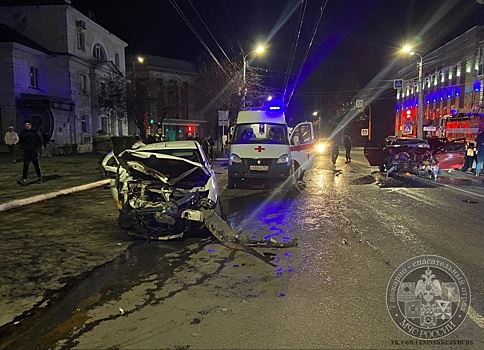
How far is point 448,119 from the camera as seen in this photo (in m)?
27.6

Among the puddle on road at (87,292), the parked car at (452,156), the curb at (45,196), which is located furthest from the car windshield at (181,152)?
the parked car at (452,156)

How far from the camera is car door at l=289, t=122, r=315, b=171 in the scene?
1619cm

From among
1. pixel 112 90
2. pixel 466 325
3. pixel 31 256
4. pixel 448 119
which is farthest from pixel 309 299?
pixel 112 90

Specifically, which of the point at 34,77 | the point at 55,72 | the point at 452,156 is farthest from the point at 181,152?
the point at 55,72

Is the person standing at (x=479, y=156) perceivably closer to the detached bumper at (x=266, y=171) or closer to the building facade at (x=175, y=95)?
the detached bumper at (x=266, y=171)

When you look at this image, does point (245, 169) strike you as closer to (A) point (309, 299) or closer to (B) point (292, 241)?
(B) point (292, 241)

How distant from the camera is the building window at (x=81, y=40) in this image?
120 feet

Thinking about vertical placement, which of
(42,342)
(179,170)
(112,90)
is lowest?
(42,342)

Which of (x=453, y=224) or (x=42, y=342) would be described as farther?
(x=453, y=224)

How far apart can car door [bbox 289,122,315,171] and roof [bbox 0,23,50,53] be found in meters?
22.6

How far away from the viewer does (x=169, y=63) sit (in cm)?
5881

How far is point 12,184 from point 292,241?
34.3 ft

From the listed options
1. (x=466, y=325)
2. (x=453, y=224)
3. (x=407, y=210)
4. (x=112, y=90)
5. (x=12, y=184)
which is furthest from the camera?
(x=112, y=90)

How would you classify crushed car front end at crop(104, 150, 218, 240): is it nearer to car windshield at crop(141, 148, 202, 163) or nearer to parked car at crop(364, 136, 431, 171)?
car windshield at crop(141, 148, 202, 163)
